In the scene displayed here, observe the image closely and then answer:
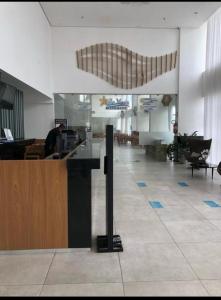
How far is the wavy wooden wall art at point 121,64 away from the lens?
10586 millimetres

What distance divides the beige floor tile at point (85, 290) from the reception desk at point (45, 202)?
677 mm

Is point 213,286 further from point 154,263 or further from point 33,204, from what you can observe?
point 33,204

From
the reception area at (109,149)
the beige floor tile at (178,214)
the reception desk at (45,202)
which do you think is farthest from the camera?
the beige floor tile at (178,214)

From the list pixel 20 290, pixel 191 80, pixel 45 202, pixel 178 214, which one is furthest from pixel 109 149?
pixel 191 80

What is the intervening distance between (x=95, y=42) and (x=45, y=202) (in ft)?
29.7

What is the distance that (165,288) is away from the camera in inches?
87.7

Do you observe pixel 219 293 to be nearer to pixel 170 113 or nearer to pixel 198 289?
pixel 198 289

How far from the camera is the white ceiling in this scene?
8492 mm

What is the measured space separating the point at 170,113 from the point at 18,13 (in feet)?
24.0

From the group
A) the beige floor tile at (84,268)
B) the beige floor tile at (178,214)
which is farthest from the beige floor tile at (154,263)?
the beige floor tile at (178,214)

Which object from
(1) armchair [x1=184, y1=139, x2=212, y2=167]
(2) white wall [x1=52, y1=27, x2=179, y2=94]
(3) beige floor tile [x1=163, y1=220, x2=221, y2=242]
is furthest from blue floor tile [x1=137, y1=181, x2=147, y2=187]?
(2) white wall [x1=52, y1=27, x2=179, y2=94]

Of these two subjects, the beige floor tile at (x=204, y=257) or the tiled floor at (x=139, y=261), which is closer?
the tiled floor at (x=139, y=261)

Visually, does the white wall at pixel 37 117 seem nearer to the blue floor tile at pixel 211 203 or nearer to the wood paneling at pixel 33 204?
the blue floor tile at pixel 211 203

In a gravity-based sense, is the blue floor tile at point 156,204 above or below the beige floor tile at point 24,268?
above
